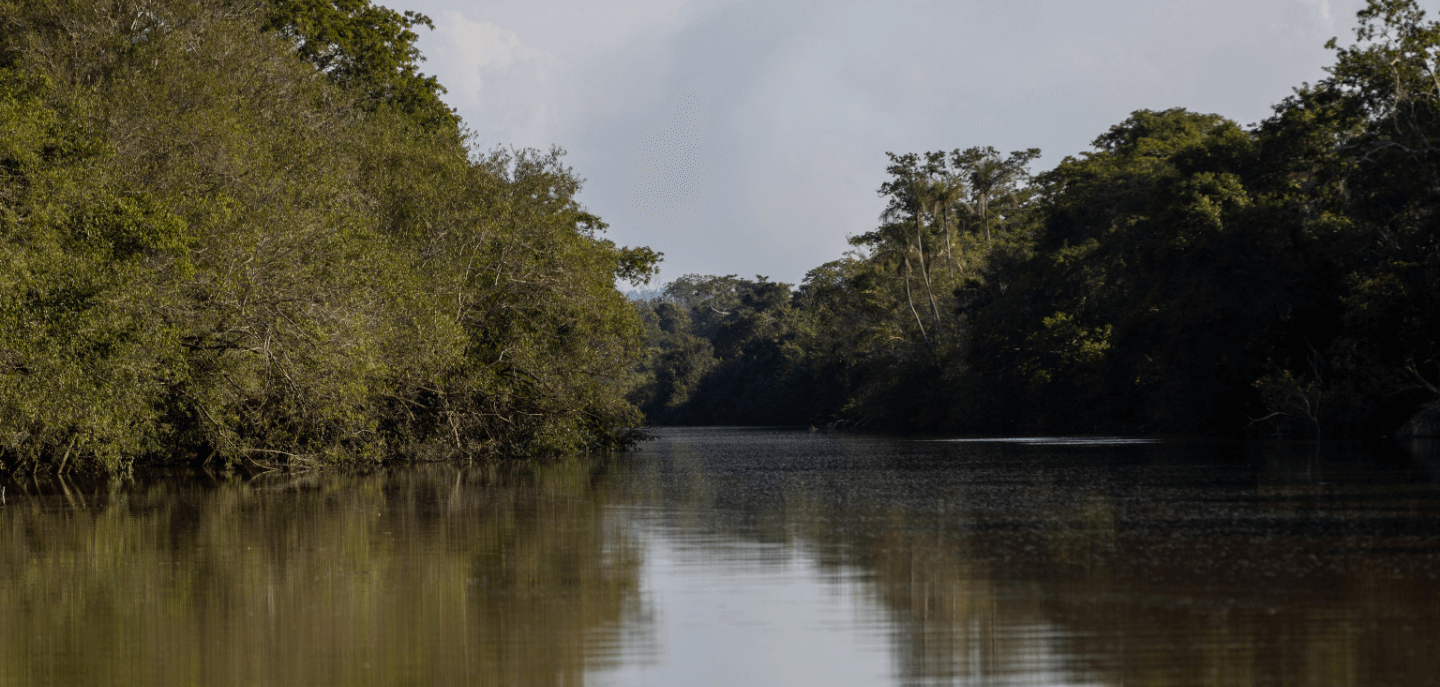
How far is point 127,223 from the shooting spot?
18.8 m

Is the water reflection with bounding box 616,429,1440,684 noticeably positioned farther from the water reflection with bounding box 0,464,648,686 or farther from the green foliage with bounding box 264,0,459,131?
the green foliage with bounding box 264,0,459,131

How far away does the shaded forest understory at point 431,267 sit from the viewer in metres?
19.3

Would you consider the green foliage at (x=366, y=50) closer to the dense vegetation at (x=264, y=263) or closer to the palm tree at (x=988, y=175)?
the dense vegetation at (x=264, y=263)

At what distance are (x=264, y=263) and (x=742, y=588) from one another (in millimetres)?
15451

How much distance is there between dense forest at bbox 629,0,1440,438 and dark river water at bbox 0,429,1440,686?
63.0 feet

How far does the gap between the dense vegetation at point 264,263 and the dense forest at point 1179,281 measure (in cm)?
812

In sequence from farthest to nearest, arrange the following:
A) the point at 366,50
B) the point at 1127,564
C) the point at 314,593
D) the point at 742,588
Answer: the point at 366,50, the point at 1127,564, the point at 742,588, the point at 314,593

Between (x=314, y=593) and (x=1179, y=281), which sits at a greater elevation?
(x=1179, y=281)

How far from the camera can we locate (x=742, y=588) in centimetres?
955

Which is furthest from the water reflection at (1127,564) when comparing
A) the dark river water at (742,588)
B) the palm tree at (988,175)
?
the palm tree at (988,175)

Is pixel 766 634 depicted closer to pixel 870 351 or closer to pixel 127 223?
pixel 127 223

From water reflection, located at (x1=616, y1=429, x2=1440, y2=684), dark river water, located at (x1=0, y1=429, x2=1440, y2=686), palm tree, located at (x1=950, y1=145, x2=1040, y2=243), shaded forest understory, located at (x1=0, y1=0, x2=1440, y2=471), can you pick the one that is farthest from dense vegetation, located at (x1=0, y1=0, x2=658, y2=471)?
palm tree, located at (x1=950, y1=145, x2=1040, y2=243)

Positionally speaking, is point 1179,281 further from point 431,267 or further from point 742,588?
point 742,588

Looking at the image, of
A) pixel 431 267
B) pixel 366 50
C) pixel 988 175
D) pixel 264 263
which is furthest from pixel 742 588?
pixel 988 175
